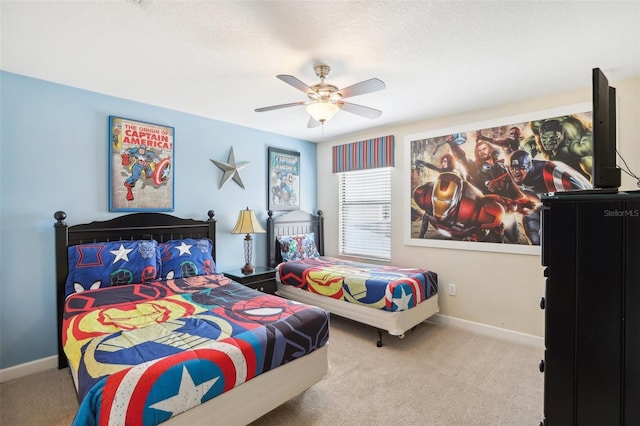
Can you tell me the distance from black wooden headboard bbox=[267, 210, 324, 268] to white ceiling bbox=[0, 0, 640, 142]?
1.86 meters

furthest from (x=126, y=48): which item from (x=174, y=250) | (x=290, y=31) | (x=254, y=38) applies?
(x=174, y=250)

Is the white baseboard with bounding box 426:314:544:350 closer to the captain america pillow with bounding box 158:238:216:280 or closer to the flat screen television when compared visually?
the flat screen television

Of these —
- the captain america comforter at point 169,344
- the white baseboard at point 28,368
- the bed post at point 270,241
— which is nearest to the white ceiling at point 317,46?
the bed post at point 270,241

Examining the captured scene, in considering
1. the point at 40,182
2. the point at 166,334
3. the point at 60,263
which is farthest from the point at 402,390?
the point at 40,182

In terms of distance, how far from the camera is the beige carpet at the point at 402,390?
200cm

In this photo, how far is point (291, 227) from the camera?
181 inches

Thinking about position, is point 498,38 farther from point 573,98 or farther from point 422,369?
point 422,369

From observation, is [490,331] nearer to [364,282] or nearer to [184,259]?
[364,282]

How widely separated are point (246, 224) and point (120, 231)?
4.26 feet

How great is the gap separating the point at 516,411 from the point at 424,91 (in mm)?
2675

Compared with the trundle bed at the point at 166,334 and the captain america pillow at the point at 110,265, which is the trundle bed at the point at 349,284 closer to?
the trundle bed at the point at 166,334

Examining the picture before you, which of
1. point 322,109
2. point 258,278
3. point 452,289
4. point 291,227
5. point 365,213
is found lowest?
point 452,289

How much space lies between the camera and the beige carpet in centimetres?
200

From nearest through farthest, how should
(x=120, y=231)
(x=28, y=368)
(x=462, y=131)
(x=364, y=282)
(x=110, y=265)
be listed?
(x=28, y=368)
(x=110, y=265)
(x=120, y=231)
(x=364, y=282)
(x=462, y=131)
